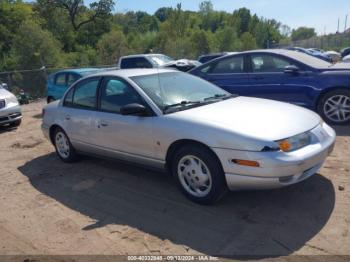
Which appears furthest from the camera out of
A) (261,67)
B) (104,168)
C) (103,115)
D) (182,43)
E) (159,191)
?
(182,43)

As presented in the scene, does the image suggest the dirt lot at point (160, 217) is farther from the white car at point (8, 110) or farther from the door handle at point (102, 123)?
the white car at point (8, 110)

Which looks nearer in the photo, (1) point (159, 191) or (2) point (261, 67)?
(1) point (159, 191)

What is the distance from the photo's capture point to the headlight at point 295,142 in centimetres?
404

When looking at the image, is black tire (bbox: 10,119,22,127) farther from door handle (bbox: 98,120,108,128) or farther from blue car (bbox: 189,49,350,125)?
door handle (bbox: 98,120,108,128)

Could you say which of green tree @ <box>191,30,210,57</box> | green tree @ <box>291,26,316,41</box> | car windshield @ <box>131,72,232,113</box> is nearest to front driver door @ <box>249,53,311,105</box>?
car windshield @ <box>131,72,232,113</box>

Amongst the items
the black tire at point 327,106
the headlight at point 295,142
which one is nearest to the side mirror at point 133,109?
the headlight at point 295,142

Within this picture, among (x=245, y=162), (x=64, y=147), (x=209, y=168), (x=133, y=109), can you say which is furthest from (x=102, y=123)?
(x=245, y=162)

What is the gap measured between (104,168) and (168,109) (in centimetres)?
189

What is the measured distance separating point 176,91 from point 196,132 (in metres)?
1.06

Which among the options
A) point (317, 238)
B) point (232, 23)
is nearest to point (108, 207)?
point (317, 238)

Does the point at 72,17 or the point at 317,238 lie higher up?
the point at 72,17

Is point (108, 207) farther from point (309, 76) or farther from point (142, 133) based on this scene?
point (309, 76)

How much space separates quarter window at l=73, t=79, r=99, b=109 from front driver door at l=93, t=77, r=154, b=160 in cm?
19

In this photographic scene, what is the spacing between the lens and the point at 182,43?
35.4 m
